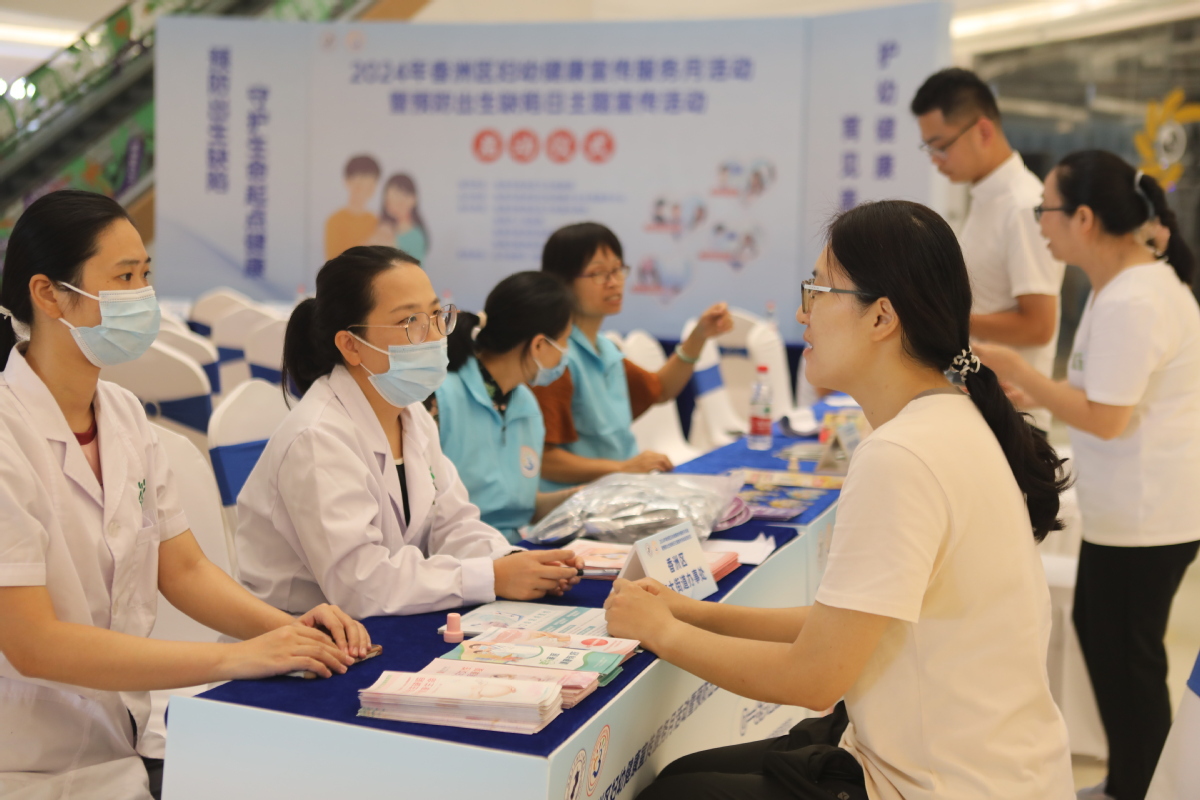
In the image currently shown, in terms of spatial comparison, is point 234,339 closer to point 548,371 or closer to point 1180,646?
point 548,371

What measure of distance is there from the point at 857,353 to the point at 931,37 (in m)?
5.75

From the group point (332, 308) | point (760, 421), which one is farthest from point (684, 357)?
point (332, 308)

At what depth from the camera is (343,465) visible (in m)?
1.81

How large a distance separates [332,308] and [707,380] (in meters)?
2.88

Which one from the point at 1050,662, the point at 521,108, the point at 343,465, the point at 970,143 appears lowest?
the point at 1050,662

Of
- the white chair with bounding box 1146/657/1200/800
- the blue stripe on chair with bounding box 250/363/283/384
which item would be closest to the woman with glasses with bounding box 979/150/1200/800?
the white chair with bounding box 1146/657/1200/800

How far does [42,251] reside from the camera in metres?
1.60

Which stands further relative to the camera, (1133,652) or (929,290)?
(1133,652)

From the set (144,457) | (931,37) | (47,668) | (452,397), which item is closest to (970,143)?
(452,397)

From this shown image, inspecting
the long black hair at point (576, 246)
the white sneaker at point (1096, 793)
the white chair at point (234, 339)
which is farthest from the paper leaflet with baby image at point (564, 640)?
the white chair at point (234, 339)

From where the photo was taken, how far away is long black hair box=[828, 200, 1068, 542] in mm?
1398

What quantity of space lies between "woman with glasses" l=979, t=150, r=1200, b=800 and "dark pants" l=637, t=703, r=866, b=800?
1294 mm

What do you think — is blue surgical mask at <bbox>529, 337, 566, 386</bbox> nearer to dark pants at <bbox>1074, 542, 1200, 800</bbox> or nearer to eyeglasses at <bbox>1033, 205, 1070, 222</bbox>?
→ eyeglasses at <bbox>1033, 205, 1070, 222</bbox>

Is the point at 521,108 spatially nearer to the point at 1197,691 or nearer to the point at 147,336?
the point at 147,336
